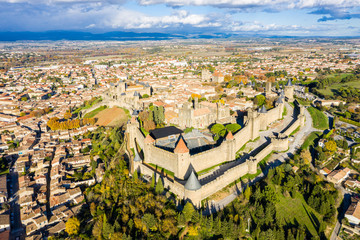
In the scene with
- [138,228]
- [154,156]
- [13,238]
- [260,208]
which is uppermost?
[154,156]

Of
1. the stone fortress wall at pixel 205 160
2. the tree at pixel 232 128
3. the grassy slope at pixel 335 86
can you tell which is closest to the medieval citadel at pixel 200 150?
the stone fortress wall at pixel 205 160

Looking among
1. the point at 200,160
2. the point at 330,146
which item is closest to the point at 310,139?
the point at 330,146

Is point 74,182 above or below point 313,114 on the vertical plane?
below

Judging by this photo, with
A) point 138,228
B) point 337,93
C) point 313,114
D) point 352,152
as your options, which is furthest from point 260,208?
point 337,93

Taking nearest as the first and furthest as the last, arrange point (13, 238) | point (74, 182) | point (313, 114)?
point (13, 238) < point (74, 182) < point (313, 114)

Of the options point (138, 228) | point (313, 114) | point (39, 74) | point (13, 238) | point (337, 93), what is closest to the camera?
point (138, 228)

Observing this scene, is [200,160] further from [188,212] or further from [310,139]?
[310,139]

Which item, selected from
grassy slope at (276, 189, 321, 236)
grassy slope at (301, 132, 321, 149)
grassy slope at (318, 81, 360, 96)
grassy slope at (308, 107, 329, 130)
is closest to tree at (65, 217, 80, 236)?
grassy slope at (276, 189, 321, 236)

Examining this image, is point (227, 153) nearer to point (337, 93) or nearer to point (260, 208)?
point (260, 208)
